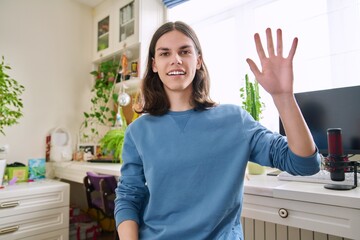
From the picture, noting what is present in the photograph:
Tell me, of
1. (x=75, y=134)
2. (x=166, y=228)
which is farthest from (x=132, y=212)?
(x=75, y=134)

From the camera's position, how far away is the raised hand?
0.61 m

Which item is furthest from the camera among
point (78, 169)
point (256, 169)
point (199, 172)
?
point (78, 169)

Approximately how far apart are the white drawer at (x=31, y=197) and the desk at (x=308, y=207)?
1.45m

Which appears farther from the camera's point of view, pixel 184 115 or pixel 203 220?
pixel 184 115

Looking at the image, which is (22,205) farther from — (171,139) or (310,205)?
(310,205)

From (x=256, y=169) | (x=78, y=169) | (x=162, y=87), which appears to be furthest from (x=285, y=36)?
(x=78, y=169)

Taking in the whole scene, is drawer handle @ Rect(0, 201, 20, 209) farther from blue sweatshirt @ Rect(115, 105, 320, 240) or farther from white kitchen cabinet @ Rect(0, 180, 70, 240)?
blue sweatshirt @ Rect(115, 105, 320, 240)

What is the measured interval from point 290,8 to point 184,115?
141 centimetres

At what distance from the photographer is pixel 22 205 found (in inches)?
66.4

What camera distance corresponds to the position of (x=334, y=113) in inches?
48.0

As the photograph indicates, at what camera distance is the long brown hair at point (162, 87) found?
2.92 ft

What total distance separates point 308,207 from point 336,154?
0.25m

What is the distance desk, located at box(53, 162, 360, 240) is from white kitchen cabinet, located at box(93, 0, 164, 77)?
143 cm

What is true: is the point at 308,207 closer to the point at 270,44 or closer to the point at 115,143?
A: the point at 270,44
